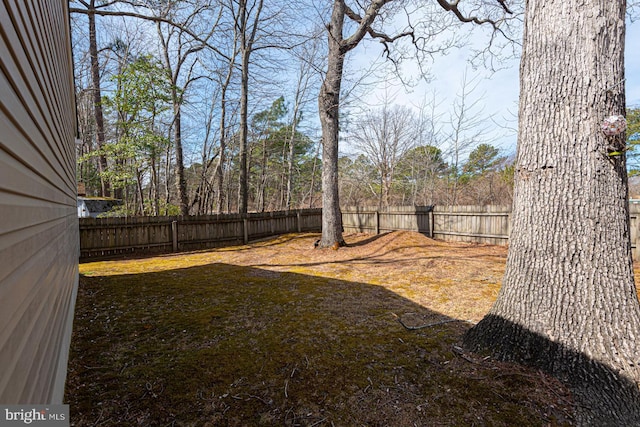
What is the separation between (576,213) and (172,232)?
→ 8.77 m

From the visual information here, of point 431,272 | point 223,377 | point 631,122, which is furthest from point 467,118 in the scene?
point 223,377

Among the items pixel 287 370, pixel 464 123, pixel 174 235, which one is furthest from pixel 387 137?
pixel 287 370

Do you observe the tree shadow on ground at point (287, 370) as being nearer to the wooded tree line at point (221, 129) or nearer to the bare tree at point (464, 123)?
the wooded tree line at point (221, 129)

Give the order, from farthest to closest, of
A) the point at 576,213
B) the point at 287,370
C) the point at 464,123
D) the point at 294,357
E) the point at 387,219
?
the point at 464,123, the point at 387,219, the point at 294,357, the point at 287,370, the point at 576,213

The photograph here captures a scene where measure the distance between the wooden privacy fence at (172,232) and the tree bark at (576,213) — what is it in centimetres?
833

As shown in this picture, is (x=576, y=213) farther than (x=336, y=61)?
No

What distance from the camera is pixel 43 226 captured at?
1.48 metres

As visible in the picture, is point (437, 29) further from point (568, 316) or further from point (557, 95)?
point (568, 316)

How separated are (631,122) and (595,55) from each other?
50.2ft

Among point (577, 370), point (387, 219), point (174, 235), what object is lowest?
point (577, 370)

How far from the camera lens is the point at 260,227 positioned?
1034cm

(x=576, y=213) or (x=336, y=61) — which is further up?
(x=336, y=61)

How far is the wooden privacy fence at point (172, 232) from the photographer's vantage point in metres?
7.20

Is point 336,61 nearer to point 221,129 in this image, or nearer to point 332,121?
point 332,121
